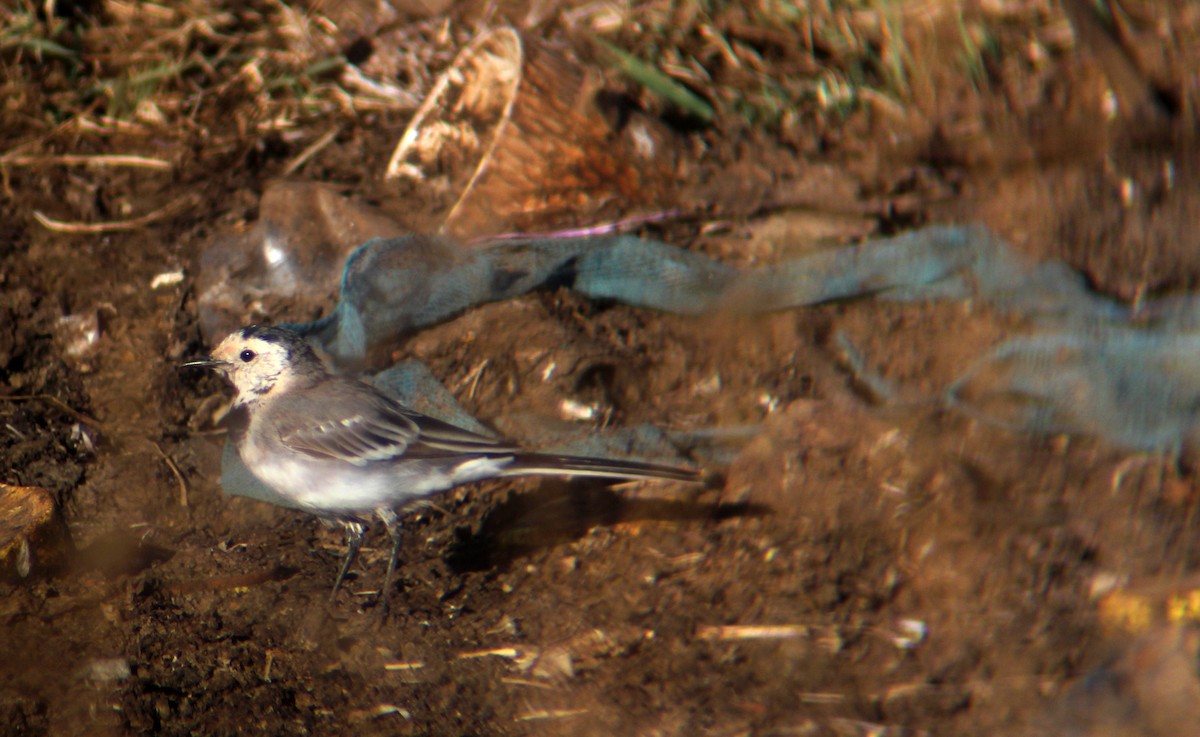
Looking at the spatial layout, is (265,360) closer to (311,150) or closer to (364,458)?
(364,458)

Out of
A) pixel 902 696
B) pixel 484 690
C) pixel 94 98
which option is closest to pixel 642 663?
pixel 484 690

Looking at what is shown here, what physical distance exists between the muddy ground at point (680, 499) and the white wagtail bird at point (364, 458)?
0.88 ft

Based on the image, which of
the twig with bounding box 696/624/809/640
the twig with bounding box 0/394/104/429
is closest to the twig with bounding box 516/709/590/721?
the twig with bounding box 696/624/809/640

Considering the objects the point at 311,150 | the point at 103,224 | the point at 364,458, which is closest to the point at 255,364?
the point at 364,458

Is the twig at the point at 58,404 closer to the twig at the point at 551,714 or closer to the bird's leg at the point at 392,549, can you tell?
the bird's leg at the point at 392,549

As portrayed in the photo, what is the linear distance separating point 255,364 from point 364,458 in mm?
753

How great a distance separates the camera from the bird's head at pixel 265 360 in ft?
14.5

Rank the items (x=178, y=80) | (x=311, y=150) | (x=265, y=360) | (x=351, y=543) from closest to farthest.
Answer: (x=351, y=543) < (x=265, y=360) < (x=311, y=150) < (x=178, y=80)

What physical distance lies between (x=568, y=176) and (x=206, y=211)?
2.08 metres

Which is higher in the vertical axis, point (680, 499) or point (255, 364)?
point (255, 364)

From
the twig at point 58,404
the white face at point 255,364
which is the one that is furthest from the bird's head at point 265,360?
the twig at point 58,404

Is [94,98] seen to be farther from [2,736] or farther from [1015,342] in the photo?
[1015,342]

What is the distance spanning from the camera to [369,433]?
4.16 m

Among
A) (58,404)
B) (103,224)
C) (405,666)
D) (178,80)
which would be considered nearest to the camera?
(405,666)
